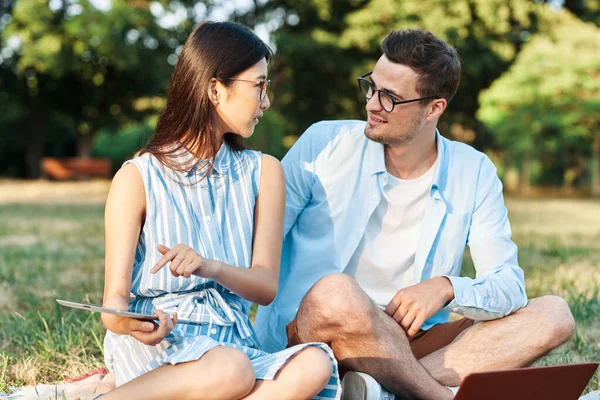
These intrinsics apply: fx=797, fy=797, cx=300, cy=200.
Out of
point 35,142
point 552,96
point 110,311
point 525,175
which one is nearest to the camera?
point 110,311

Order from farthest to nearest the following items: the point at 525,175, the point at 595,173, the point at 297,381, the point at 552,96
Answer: the point at 525,175 → the point at 595,173 → the point at 552,96 → the point at 297,381

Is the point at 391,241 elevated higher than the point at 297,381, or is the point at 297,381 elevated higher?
the point at 391,241

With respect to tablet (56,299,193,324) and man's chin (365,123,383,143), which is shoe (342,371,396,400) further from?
man's chin (365,123,383,143)

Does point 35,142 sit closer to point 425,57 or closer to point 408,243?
point 425,57

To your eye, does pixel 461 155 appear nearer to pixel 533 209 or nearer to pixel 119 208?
pixel 119 208

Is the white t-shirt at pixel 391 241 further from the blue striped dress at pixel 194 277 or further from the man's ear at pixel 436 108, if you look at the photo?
the blue striped dress at pixel 194 277

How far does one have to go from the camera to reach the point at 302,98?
23.1 meters

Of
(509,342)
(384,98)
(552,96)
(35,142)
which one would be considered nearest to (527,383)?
(509,342)

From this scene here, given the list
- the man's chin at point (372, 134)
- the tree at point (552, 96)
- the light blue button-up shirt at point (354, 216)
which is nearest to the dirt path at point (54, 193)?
the tree at point (552, 96)

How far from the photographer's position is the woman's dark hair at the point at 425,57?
129 inches

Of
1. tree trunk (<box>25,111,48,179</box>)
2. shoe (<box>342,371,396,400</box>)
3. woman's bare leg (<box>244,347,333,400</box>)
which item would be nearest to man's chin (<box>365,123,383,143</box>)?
shoe (<box>342,371,396,400</box>)

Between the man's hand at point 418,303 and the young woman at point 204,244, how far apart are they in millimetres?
425

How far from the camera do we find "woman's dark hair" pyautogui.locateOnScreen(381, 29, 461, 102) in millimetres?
3273

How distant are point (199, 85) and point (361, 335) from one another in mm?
981
